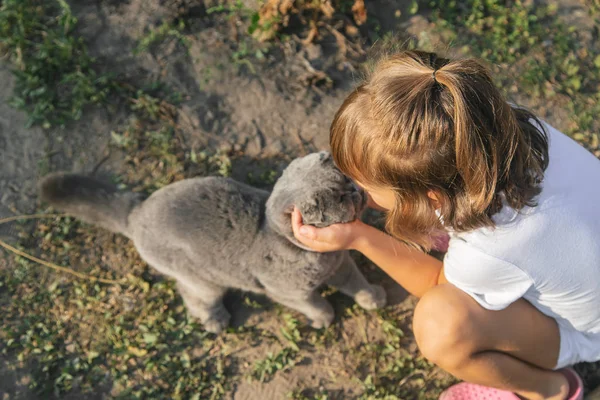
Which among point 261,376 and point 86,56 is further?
point 86,56

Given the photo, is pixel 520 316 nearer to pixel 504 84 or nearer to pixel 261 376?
pixel 261 376

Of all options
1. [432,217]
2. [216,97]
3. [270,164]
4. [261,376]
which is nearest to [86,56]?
[216,97]

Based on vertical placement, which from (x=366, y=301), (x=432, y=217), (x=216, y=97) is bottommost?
(x=366, y=301)

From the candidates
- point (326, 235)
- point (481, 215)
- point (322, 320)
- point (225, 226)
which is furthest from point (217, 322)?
point (481, 215)

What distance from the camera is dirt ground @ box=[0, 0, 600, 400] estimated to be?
10.4 feet

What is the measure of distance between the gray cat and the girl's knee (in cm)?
58

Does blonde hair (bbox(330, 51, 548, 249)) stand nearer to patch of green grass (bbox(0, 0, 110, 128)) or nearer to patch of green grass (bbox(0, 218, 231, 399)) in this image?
patch of green grass (bbox(0, 218, 231, 399))

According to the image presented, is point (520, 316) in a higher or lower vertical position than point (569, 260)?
lower

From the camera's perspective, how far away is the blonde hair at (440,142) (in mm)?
1692

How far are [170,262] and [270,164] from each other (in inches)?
43.2

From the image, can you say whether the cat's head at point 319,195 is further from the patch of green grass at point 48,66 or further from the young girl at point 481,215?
the patch of green grass at point 48,66

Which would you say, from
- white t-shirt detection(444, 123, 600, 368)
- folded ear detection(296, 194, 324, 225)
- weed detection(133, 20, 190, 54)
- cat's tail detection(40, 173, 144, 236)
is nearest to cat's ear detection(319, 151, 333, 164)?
folded ear detection(296, 194, 324, 225)

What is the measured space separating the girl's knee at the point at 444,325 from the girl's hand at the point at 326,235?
1.62 ft

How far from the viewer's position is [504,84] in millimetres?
3631
